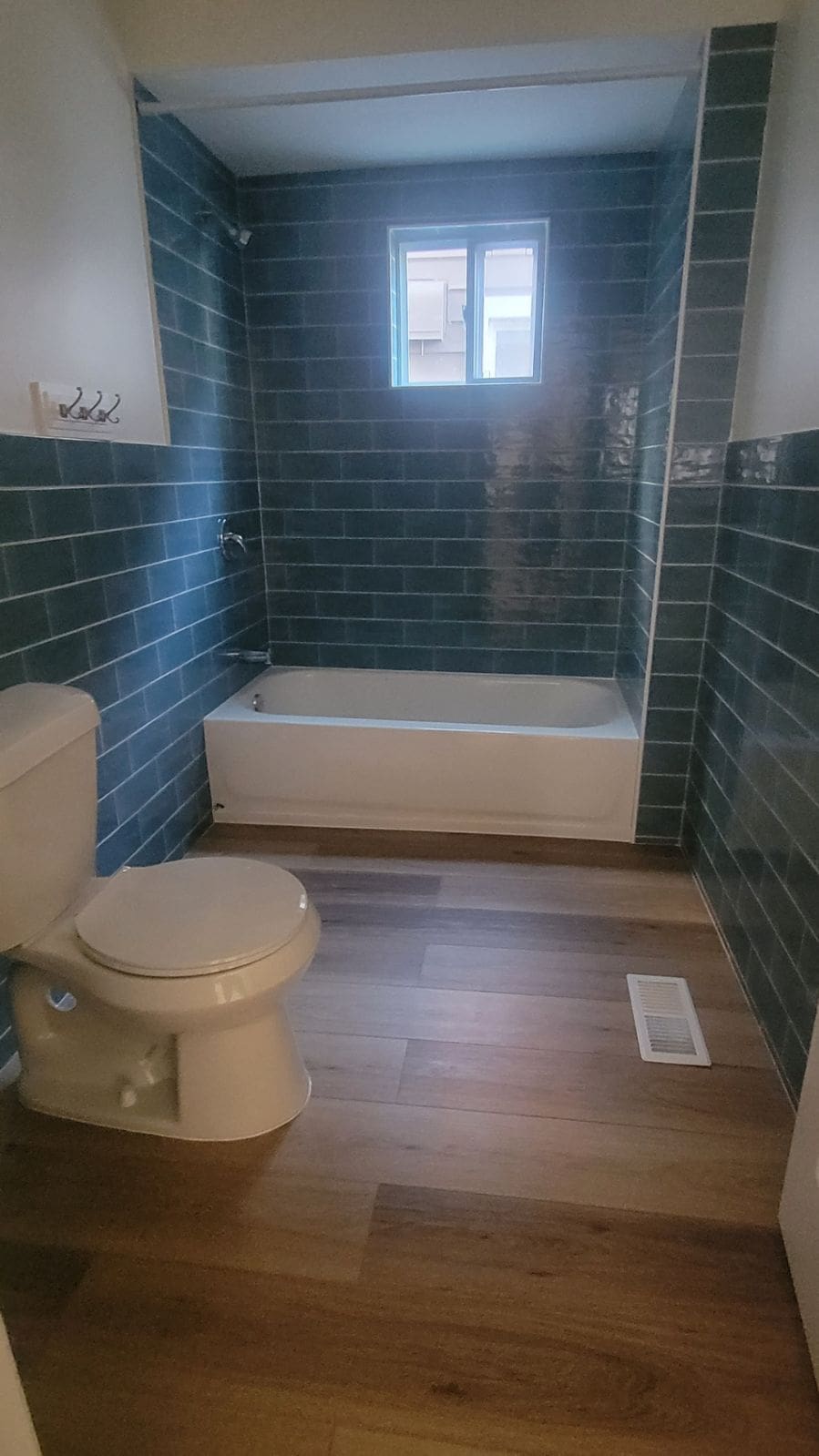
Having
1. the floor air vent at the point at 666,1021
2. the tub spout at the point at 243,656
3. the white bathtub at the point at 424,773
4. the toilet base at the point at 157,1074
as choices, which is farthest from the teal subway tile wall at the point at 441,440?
the toilet base at the point at 157,1074

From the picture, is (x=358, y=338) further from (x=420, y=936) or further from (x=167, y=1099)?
(x=167, y=1099)

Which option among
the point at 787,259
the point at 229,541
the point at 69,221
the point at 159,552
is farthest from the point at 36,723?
the point at 787,259

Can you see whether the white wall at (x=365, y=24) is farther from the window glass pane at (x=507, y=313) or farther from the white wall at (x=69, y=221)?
the window glass pane at (x=507, y=313)

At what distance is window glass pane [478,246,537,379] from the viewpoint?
3137mm

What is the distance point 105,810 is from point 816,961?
177cm

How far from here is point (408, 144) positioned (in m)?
2.81

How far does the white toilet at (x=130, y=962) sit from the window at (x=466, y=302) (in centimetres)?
229

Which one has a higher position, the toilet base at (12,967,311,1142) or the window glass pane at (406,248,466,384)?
the window glass pane at (406,248,466,384)

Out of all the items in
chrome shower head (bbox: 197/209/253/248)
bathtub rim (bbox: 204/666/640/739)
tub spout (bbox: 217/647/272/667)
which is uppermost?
chrome shower head (bbox: 197/209/253/248)

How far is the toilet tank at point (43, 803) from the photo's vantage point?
1425mm

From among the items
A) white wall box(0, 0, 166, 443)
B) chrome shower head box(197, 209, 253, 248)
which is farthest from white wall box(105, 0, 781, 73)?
chrome shower head box(197, 209, 253, 248)

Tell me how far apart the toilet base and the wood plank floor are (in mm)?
Answer: 44

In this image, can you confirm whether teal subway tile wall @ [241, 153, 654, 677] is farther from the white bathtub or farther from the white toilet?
the white toilet

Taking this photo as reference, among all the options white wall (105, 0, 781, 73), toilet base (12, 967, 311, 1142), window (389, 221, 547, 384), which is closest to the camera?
toilet base (12, 967, 311, 1142)
